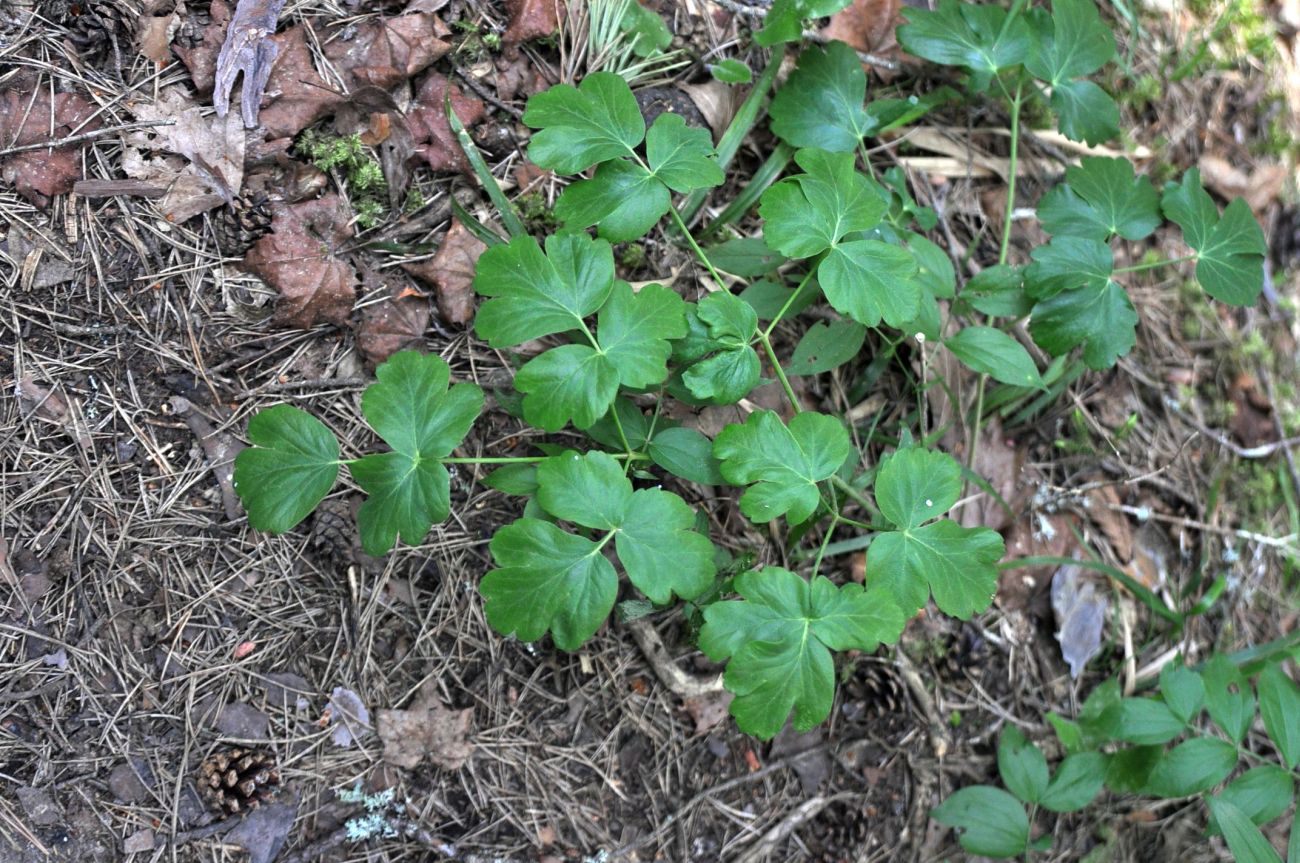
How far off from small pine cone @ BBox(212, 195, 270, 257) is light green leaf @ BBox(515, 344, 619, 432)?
0.73 meters

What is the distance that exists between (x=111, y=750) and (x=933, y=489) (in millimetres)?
1832

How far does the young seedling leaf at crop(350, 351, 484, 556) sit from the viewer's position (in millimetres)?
1675

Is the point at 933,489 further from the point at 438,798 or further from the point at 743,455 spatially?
the point at 438,798

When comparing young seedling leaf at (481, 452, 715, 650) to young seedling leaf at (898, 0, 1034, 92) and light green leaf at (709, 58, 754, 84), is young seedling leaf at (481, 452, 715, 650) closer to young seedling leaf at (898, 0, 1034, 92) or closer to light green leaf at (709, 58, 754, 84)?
light green leaf at (709, 58, 754, 84)

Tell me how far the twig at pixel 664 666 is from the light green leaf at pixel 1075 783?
0.99 metres

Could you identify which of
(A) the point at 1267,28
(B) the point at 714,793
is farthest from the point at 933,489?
(A) the point at 1267,28

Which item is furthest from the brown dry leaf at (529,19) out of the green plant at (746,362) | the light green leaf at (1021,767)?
the light green leaf at (1021,767)

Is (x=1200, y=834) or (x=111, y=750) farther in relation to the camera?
(x=1200, y=834)

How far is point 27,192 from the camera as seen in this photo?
1.79 meters

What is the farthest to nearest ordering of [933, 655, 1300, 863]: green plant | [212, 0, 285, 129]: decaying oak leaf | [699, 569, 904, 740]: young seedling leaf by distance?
[933, 655, 1300, 863]: green plant, [212, 0, 285, 129]: decaying oak leaf, [699, 569, 904, 740]: young seedling leaf

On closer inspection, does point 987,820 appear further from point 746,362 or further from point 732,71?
point 732,71

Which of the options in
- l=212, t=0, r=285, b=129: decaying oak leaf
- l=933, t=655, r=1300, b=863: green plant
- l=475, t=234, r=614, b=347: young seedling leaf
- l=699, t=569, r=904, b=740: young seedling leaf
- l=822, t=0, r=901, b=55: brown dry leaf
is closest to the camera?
l=699, t=569, r=904, b=740: young seedling leaf

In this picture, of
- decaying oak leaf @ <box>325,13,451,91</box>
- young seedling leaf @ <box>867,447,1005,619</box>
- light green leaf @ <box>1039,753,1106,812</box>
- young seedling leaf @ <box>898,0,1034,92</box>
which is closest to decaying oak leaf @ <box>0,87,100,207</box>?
decaying oak leaf @ <box>325,13,451,91</box>

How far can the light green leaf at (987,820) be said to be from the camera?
222 cm
